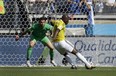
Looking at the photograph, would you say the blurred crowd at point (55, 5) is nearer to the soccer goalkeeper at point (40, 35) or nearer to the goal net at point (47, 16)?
the goal net at point (47, 16)

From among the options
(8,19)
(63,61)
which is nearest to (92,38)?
(63,61)

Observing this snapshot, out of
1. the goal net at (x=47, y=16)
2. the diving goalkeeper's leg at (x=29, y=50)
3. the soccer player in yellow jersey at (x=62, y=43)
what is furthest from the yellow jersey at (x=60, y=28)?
the goal net at (x=47, y=16)

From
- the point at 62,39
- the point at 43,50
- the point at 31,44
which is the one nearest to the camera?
the point at 62,39

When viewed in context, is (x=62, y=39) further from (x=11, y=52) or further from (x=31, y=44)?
(x=11, y=52)

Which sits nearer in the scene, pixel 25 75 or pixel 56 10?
pixel 25 75

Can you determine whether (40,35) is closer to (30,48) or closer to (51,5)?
(30,48)

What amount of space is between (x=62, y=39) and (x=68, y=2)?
228 centimetres

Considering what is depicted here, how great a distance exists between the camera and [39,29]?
11.8 metres

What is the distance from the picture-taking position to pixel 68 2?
41.7 feet

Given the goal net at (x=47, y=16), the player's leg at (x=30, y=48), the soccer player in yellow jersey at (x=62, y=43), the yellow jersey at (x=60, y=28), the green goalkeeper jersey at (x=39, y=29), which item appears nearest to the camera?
the soccer player in yellow jersey at (x=62, y=43)

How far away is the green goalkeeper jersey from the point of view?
11592 mm

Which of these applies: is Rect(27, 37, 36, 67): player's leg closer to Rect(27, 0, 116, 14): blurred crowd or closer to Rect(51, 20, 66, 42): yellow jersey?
Rect(51, 20, 66, 42): yellow jersey

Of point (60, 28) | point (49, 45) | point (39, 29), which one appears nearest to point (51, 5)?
point (39, 29)

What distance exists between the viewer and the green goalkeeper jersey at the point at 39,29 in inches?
456
